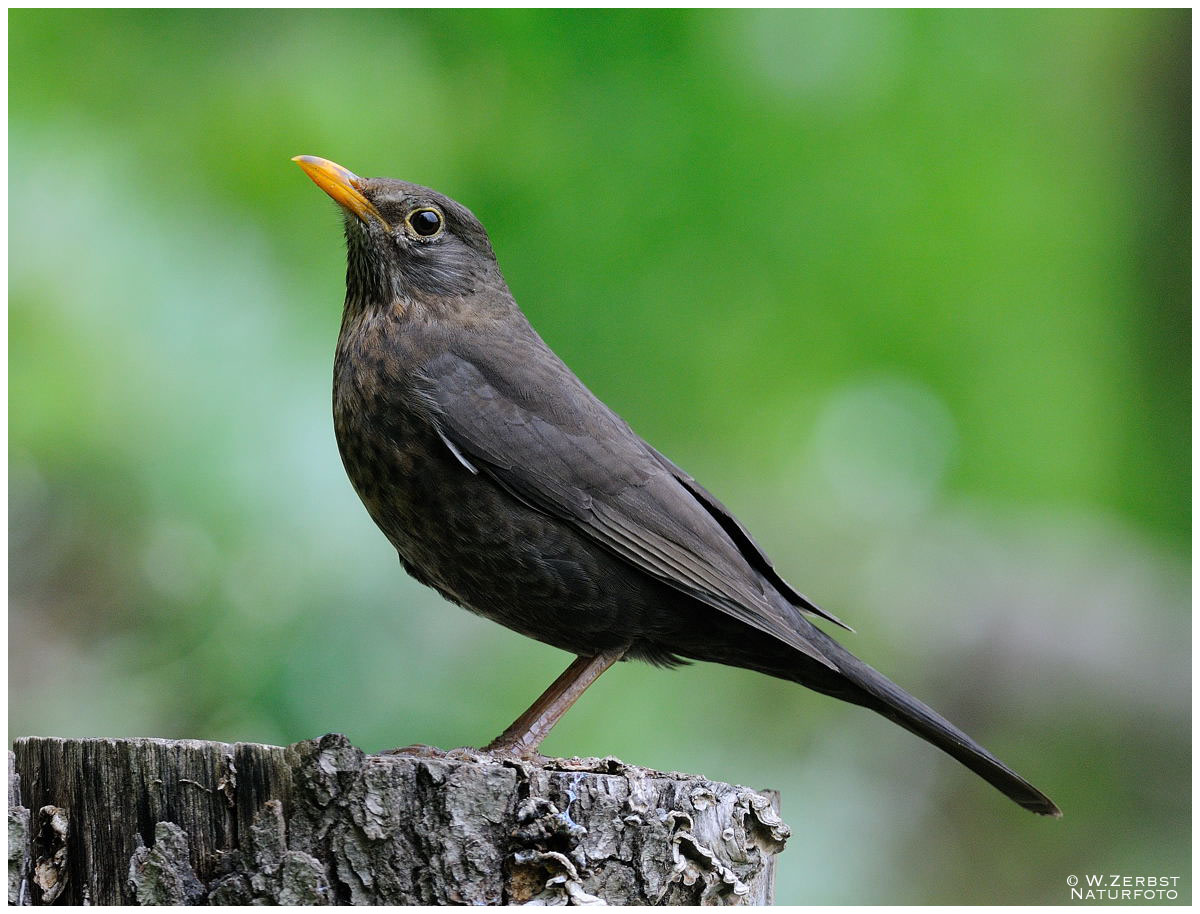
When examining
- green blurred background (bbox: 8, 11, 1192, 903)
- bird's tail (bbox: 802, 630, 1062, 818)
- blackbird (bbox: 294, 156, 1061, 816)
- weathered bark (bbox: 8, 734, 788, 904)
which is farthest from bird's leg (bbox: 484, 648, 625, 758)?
green blurred background (bbox: 8, 11, 1192, 903)

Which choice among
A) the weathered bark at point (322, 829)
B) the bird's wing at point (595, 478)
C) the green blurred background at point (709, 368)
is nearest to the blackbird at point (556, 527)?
the bird's wing at point (595, 478)

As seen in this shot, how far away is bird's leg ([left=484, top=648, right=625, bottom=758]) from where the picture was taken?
3.89m

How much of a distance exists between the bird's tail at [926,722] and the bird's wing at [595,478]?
14cm

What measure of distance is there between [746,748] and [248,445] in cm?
270

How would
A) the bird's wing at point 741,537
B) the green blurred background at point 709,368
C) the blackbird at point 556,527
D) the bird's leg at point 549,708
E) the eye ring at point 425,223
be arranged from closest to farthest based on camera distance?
1. the blackbird at point 556,527
2. the bird's leg at point 549,708
3. the bird's wing at point 741,537
4. the eye ring at point 425,223
5. the green blurred background at point 709,368

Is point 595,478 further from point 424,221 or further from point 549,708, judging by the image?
point 424,221

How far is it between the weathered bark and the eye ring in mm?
2159

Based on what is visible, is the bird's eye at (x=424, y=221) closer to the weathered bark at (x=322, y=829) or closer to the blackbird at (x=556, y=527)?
the blackbird at (x=556, y=527)

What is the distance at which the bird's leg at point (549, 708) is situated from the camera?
12.8 feet

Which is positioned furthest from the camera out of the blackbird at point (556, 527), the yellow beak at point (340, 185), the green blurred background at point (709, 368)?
the green blurred background at point (709, 368)

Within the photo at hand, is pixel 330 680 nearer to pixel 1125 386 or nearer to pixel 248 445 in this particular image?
pixel 248 445

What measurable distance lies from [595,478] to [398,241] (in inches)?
48.4

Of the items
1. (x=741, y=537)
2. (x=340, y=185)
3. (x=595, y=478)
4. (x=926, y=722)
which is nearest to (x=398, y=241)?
(x=340, y=185)

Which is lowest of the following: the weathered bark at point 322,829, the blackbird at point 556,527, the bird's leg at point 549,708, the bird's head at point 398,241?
the weathered bark at point 322,829
